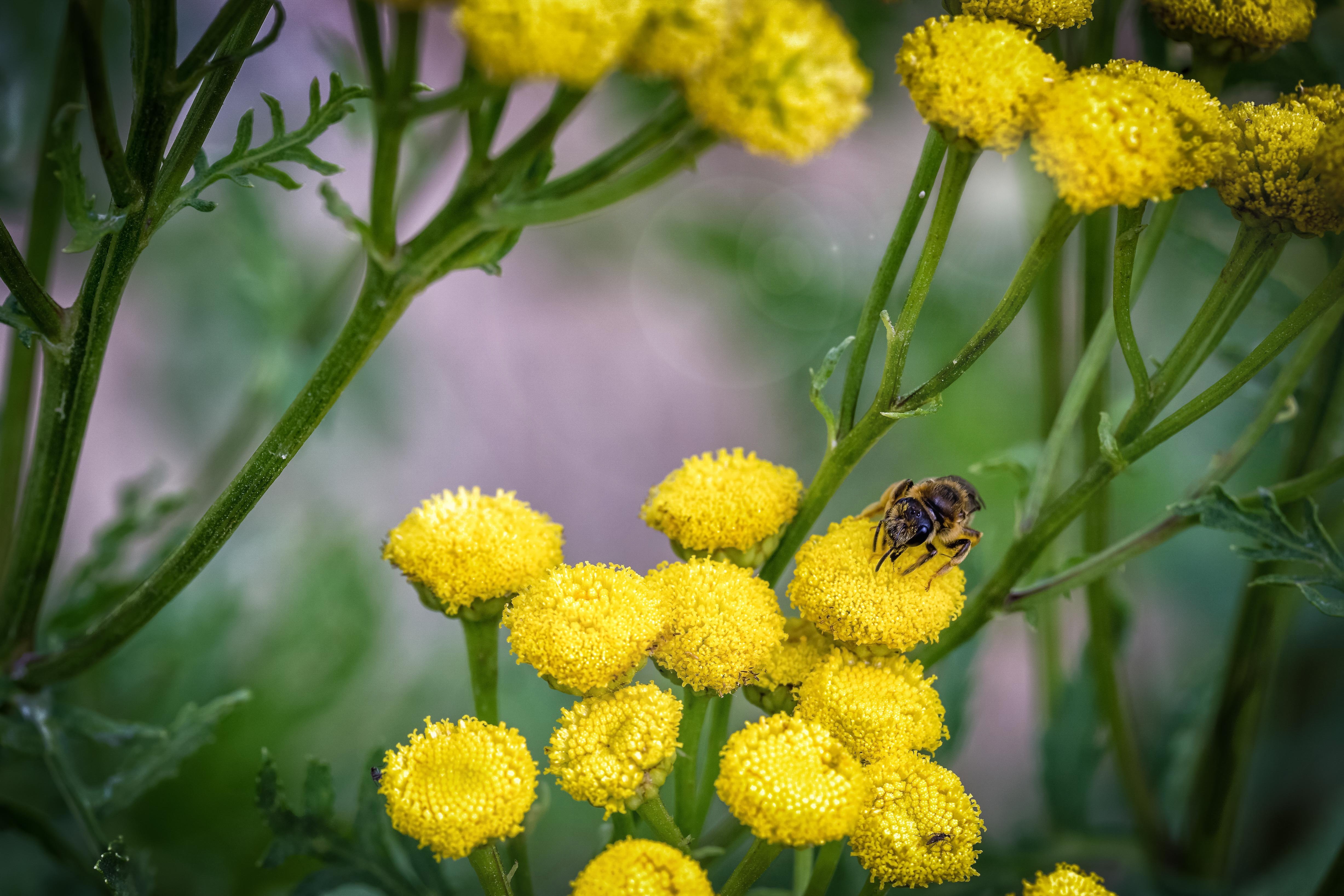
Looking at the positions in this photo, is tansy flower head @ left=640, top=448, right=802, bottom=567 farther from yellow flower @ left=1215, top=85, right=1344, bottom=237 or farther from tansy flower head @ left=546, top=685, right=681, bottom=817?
yellow flower @ left=1215, top=85, right=1344, bottom=237

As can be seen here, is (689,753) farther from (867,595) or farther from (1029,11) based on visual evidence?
(1029,11)

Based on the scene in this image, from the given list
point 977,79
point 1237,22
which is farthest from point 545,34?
point 1237,22

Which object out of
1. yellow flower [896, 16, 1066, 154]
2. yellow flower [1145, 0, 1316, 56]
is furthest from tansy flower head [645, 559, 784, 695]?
yellow flower [1145, 0, 1316, 56]

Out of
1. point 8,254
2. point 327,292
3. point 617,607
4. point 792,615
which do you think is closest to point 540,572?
point 617,607

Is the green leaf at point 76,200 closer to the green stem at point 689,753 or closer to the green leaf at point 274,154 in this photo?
the green leaf at point 274,154

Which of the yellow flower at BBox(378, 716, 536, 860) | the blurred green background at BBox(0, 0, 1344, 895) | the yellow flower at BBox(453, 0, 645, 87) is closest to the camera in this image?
the yellow flower at BBox(453, 0, 645, 87)

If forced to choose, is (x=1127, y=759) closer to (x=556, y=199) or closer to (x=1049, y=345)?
(x=1049, y=345)
